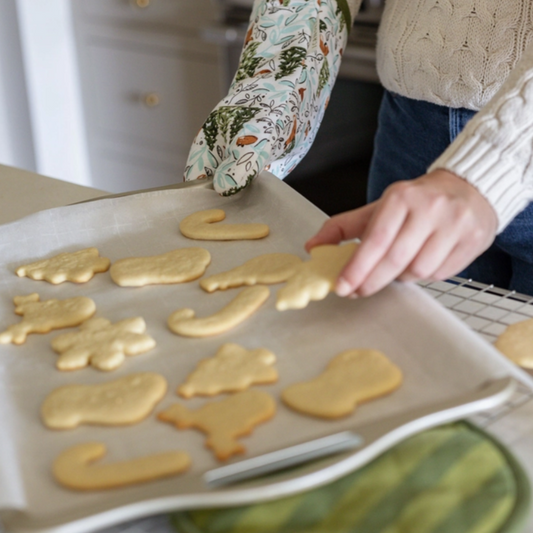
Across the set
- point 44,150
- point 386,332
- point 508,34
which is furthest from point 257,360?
point 44,150

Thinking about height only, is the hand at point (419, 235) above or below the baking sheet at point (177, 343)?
above

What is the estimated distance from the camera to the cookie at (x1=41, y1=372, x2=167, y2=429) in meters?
0.53

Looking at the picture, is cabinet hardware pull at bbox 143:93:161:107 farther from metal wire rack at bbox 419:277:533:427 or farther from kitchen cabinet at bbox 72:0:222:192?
metal wire rack at bbox 419:277:533:427

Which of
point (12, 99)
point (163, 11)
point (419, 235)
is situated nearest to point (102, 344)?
point (419, 235)

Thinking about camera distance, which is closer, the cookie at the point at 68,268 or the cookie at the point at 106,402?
the cookie at the point at 106,402

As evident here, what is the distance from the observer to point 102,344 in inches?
24.2

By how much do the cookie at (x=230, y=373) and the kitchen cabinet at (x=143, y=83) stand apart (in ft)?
4.75

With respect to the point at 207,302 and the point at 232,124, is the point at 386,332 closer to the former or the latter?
the point at 207,302

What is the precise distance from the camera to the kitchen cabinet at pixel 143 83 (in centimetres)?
193

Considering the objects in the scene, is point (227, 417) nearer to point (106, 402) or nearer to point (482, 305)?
point (106, 402)

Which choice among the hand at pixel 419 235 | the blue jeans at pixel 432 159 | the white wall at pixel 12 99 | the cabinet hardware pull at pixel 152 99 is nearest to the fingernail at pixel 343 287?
the hand at pixel 419 235

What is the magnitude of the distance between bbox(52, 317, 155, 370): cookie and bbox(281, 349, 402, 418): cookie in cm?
15

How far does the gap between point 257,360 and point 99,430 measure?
13 cm

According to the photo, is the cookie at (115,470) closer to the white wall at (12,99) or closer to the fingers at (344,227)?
the fingers at (344,227)
